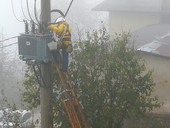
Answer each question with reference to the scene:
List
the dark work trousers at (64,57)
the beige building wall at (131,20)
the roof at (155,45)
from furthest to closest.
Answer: the beige building wall at (131,20)
the roof at (155,45)
the dark work trousers at (64,57)

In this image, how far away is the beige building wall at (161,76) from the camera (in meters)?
9.62

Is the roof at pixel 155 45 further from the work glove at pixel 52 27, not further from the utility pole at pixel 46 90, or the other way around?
the work glove at pixel 52 27

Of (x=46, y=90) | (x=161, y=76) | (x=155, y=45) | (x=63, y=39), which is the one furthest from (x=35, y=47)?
(x=155, y=45)

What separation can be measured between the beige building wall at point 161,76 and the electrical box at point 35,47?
196 inches

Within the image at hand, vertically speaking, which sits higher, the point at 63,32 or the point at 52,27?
the point at 52,27

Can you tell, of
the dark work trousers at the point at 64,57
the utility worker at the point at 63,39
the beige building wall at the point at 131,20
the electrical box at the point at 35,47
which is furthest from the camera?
the beige building wall at the point at 131,20

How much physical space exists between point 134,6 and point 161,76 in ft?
40.7

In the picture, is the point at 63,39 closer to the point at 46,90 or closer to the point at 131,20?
the point at 46,90

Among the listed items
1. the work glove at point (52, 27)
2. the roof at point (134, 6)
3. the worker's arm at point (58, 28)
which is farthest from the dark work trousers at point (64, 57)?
the roof at point (134, 6)

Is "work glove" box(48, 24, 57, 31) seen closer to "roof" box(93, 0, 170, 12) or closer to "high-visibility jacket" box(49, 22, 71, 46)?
Result: "high-visibility jacket" box(49, 22, 71, 46)

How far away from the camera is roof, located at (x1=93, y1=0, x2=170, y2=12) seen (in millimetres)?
20391

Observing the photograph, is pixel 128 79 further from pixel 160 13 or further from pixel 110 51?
pixel 160 13

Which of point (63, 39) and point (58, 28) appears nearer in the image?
point (58, 28)

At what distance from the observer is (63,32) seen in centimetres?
598
